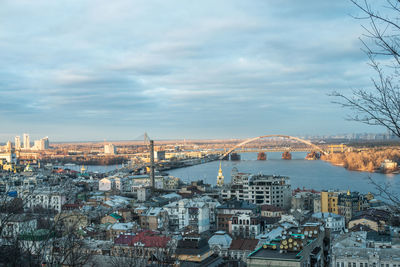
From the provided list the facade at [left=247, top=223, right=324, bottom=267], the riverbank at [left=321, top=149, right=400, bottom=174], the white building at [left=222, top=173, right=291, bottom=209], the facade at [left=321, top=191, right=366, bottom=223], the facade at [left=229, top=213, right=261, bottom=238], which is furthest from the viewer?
the riverbank at [left=321, top=149, right=400, bottom=174]

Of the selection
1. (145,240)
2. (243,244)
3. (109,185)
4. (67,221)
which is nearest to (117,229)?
(67,221)

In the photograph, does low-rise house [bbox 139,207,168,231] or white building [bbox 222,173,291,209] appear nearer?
low-rise house [bbox 139,207,168,231]

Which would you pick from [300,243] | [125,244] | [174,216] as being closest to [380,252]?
[300,243]

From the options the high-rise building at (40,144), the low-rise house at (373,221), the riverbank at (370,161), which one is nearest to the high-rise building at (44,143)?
the high-rise building at (40,144)

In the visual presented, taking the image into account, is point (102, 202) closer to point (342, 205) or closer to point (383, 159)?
point (342, 205)

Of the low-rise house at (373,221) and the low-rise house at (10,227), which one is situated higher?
the low-rise house at (10,227)

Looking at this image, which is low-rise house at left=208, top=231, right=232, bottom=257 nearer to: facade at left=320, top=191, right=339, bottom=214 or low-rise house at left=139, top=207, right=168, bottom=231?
low-rise house at left=139, top=207, right=168, bottom=231

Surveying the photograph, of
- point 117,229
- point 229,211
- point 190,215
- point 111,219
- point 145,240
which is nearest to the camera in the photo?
point 145,240

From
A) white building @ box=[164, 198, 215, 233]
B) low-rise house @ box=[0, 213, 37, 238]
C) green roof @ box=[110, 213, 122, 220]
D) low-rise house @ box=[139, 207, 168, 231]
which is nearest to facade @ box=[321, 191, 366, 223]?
white building @ box=[164, 198, 215, 233]

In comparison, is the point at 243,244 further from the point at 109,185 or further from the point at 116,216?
the point at 109,185

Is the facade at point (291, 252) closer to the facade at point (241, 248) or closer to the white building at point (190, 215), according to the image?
the facade at point (241, 248)
